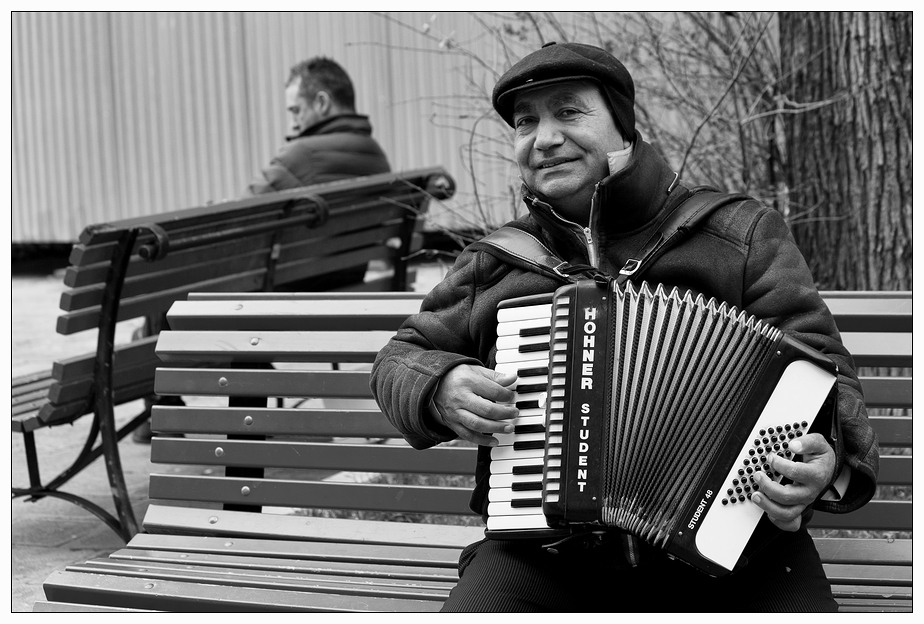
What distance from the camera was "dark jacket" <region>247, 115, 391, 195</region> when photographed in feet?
18.9

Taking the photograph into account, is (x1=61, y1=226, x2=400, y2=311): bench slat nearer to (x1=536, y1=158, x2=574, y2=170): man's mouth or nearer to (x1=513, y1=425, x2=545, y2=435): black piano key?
(x1=536, y1=158, x2=574, y2=170): man's mouth

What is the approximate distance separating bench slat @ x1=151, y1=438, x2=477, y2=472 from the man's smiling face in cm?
82

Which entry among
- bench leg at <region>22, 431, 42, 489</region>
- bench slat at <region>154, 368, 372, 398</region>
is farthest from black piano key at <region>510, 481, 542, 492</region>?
bench leg at <region>22, 431, 42, 489</region>

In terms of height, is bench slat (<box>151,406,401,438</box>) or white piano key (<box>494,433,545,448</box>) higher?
white piano key (<box>494,433,545,448</box>)

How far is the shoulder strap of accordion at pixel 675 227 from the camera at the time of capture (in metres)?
2.25

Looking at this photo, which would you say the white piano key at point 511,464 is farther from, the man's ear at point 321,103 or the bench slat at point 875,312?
the man's ear at point 321,103

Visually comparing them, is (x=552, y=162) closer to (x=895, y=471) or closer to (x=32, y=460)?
(x=895, y=471)

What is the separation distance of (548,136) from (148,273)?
219 cm

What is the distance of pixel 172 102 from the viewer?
1138 centimetres

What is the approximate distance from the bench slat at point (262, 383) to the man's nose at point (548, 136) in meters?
0.88

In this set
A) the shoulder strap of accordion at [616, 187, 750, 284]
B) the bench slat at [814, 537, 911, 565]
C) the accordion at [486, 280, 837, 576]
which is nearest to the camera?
the accordion at [486, 280, 837, 576]

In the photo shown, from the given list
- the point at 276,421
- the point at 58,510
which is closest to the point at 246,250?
the point at 58,510

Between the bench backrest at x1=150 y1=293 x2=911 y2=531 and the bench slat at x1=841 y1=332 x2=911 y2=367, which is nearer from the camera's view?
the bench slat at x1=841 y1=332 x2=911 y2=367

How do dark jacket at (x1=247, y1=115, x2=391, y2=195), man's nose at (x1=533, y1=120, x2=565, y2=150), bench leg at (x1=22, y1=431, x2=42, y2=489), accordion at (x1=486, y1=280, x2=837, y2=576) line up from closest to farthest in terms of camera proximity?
accordion at (x1=486, y1=280, x2=837, y2=576)
man's nose at (x1=533, y1=120, x2=565, y2=150)
bench leg at (x1=22, y1=431, x2=42, y2=489)
dark jacket at (x1=247, y1=115, x2=391, y2=195)
